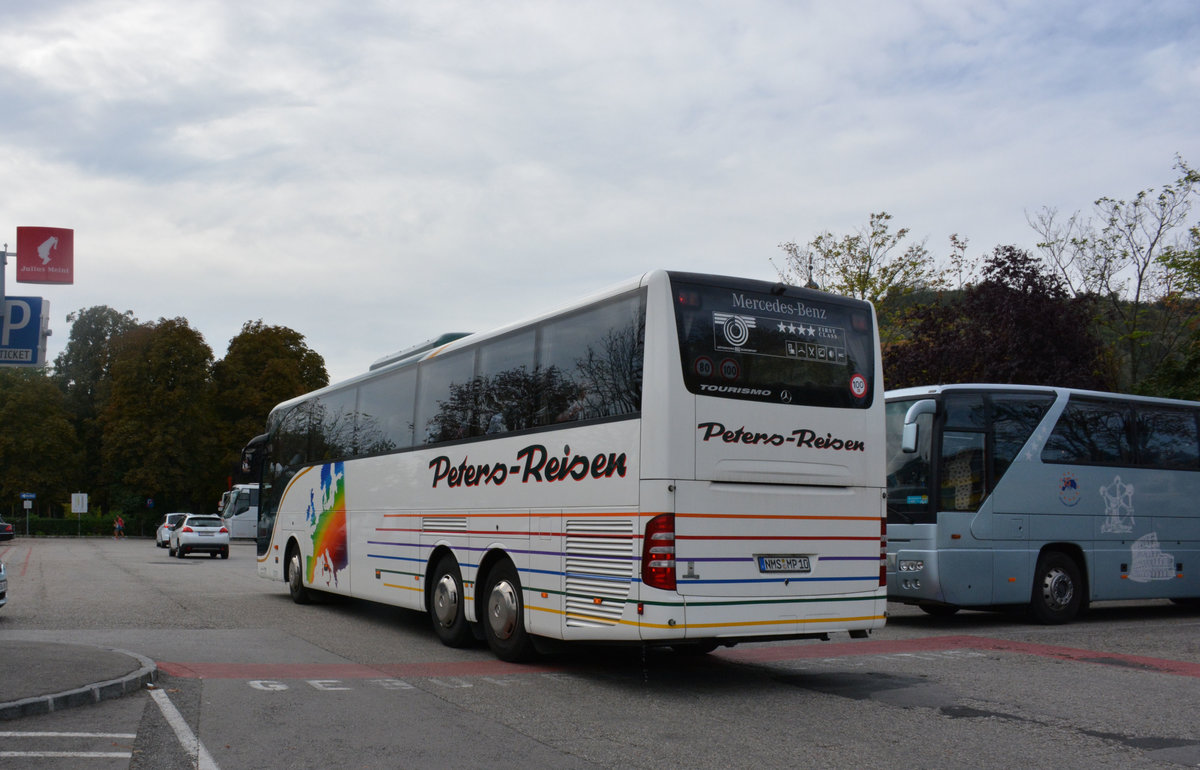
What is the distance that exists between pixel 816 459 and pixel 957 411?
19.7 ft

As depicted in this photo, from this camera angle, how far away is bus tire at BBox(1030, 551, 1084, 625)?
50.5 feet

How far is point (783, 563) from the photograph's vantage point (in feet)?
31.3

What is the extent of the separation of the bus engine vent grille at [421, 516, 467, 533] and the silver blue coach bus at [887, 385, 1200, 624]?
583 cm

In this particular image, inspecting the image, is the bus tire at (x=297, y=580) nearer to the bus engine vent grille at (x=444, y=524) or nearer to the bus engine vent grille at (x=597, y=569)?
the bus engine vent grille at (x=444, y=524)

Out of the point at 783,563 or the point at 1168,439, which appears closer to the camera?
the point at 783,563

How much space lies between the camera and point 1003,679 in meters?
10.2

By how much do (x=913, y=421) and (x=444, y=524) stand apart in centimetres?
617

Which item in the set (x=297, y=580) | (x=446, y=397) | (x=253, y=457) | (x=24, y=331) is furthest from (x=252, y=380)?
(x=446, y=397)

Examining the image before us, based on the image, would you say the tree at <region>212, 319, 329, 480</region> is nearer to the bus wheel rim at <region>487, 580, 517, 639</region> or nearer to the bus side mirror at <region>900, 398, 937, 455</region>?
the bus side mirror at <region>900, 398, 937, 455</region>

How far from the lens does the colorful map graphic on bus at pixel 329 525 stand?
16.2m

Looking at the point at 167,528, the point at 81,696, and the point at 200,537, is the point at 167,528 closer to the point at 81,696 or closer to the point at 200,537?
the point at 200,537

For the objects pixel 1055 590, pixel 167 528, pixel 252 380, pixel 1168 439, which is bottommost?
pixel 167 528

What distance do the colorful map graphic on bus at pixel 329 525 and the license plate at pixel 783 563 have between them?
8287 mm

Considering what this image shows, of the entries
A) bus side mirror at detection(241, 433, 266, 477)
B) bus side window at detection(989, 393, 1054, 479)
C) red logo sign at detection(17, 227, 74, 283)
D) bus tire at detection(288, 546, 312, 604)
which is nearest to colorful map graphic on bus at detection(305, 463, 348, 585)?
bus tire at detection(288, 546, 312, 604)
